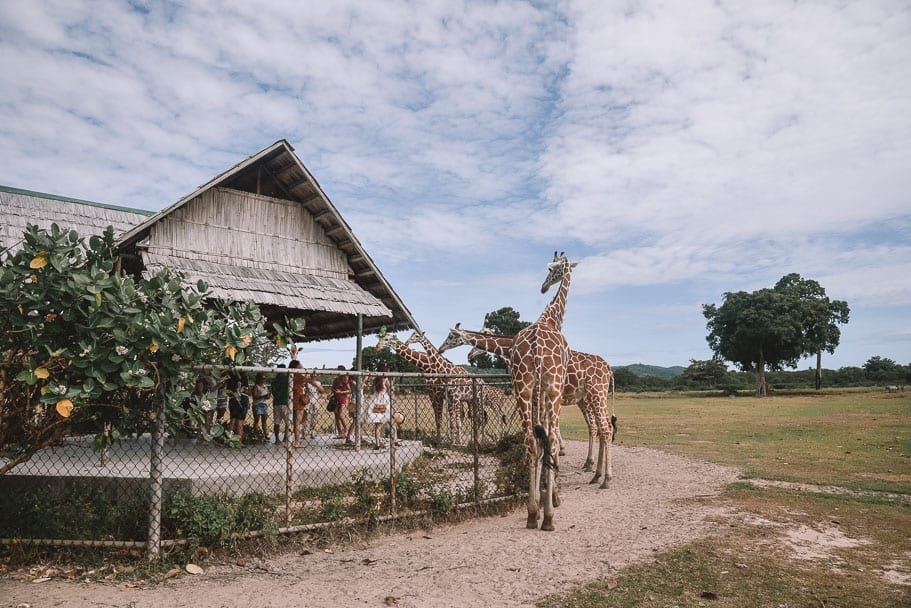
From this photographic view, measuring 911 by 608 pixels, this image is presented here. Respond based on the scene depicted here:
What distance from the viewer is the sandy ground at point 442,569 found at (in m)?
4.90

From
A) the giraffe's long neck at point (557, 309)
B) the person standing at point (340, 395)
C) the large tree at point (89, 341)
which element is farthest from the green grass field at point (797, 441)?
the large tree at point (89, 341)

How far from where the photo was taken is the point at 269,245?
1222 cm

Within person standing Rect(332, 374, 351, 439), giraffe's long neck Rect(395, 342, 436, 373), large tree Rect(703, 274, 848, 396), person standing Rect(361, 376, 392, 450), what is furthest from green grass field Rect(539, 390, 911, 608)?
large tree Rect(703, 274, 848, 396)

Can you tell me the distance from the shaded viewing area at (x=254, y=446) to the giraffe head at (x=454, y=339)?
1.24 m

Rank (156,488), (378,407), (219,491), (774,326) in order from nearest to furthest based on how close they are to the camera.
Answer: (156,488) < (219,491) < (378,407) < (774,326)

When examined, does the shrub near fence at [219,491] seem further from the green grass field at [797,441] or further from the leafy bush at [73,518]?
the green grass field at [797,441]

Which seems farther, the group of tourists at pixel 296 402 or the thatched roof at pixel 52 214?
the thatched roof at pixel 52 214

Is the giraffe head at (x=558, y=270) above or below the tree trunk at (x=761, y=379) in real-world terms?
above

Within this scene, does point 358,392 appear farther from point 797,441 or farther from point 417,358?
point 797,441

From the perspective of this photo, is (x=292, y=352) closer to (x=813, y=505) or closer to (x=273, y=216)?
(x=273, y=216)

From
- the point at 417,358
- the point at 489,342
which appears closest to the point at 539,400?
the point at 489,342

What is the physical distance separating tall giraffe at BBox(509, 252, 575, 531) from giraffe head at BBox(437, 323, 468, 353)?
6461 millimetres

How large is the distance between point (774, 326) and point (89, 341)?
46.5 m

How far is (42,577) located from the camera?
5305 millimetres
